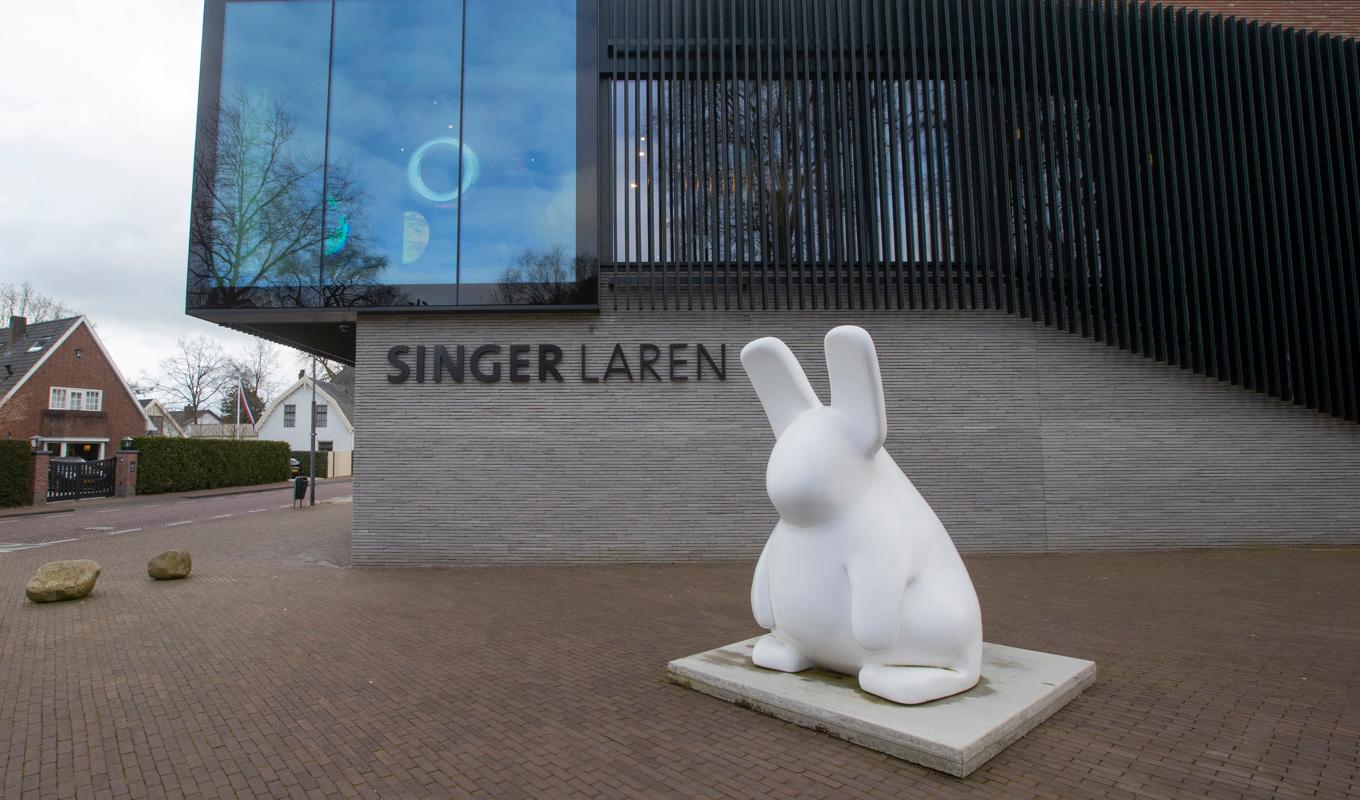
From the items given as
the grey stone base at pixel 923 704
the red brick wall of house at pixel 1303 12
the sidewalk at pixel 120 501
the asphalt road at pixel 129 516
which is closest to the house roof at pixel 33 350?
the sidewalk at pixel 120 501

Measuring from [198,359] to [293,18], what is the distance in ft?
162

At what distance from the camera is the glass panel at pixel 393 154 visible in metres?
12.0

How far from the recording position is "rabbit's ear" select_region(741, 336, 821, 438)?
16.7 ft

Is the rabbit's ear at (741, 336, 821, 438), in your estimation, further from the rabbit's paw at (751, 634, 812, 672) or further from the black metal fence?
the black metal fence

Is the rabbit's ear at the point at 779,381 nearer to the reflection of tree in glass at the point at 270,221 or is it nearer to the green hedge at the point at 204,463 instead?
the reflection of tree in glass at the point at 270,221

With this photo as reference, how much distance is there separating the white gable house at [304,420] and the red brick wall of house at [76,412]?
11703mm

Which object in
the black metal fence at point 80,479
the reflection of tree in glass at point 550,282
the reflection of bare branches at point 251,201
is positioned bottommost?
the black metal fence at point 80,479

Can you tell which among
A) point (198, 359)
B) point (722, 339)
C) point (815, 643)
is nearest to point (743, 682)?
point (815, 643)

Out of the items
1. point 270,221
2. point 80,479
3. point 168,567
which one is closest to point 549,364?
point 270,221

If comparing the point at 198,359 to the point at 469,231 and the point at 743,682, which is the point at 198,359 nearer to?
the point at 469,231

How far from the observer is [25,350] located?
101 ft

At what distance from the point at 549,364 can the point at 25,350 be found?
3274 centimetres

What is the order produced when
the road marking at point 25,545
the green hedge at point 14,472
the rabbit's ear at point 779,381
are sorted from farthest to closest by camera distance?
the green hedge at point 14,472 < the road marking at point 25,545 < the rabbit's ear at point 779,381

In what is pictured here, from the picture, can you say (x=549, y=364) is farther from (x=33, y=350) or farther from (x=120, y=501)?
(x=33, y=350)
